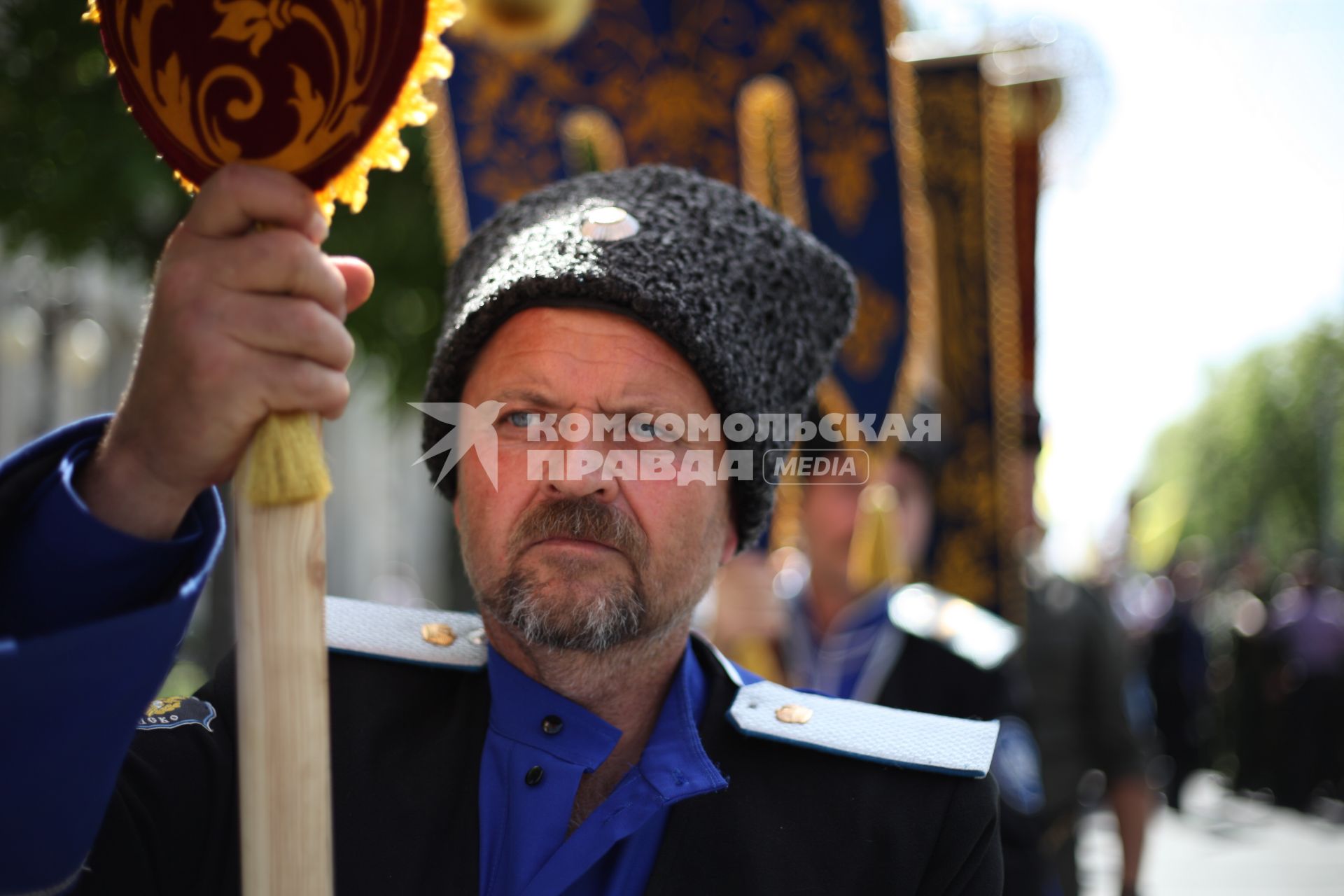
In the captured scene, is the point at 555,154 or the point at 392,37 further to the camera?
the point at 555,154

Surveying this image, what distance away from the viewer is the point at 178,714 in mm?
1542

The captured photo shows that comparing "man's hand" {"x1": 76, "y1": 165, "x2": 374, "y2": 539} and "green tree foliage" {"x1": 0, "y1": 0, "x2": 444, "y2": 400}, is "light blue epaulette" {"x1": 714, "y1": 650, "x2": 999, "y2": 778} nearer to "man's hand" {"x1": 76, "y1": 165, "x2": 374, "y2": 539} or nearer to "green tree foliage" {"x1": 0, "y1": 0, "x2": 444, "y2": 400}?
"man's hand" {"x1": 76, "y1": 165, "x2": 374, "y2": 539}

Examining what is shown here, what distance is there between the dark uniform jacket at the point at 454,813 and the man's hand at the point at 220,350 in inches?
18.6

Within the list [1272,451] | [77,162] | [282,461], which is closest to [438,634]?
[282,461]

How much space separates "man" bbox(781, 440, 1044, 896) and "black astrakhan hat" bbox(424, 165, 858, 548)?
1433mm

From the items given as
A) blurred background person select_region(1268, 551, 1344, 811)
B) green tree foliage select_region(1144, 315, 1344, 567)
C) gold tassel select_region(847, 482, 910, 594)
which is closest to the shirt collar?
gold tassel select_region(847, 482, 910, 594)

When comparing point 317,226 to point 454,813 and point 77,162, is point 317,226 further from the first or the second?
point 77,162

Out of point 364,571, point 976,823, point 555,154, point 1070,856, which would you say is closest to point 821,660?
point 1070,856

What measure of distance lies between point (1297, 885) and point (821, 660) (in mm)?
6377

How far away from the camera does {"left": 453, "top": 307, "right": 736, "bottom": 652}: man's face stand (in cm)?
163

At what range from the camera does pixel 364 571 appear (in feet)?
64.2

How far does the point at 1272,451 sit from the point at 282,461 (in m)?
40.0

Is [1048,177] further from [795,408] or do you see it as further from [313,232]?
[313,232]

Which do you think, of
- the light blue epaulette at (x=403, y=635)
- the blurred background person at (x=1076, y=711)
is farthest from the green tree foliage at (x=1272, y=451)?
the light blue epaulette at (x=403, y=635)
